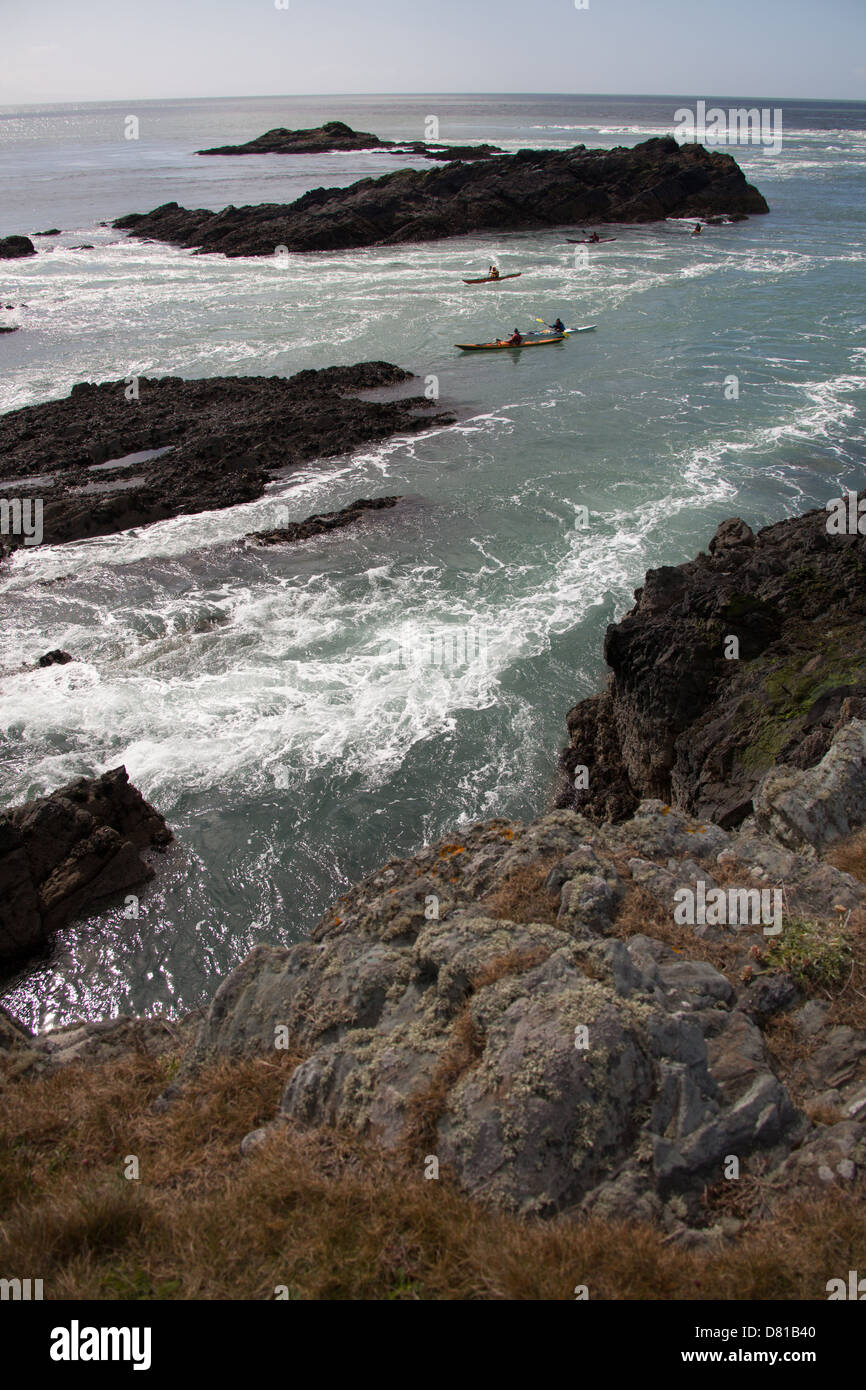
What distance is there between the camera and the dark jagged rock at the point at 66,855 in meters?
11.2

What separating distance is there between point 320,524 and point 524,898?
1729cm

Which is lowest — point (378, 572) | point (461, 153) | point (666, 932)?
point (666, 932)

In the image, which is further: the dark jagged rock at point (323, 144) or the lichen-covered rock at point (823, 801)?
the dark jagged rock at point (323, 144)

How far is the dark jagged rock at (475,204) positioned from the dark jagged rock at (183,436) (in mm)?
34697

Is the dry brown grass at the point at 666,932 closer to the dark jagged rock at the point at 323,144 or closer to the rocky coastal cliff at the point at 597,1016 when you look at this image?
the rocky coastal cliff at the point at 597,1016

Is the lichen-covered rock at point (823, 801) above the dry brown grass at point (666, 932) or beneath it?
above

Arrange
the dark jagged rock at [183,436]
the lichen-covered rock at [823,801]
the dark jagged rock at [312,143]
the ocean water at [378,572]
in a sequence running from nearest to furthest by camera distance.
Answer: the lichen-covered rock at [823,801]
the ocean water at [378,572]
the dark jagged rock at [183,436]
the dark jagged rock at [312,143]

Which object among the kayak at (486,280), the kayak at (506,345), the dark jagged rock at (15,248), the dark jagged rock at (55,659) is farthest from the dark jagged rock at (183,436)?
the dark jagged rock at (15,248)

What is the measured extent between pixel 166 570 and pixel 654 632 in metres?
13.1

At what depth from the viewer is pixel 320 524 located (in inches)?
891

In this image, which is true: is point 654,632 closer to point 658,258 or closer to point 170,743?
point 170,743

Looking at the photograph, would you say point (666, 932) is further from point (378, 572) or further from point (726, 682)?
point (378, 572)

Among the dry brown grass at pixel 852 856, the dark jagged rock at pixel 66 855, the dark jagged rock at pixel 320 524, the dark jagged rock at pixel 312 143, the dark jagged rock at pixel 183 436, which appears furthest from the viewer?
the dark jagged rock at pixel 312 143

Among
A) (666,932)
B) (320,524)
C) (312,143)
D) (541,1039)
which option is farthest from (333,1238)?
(312,143)
